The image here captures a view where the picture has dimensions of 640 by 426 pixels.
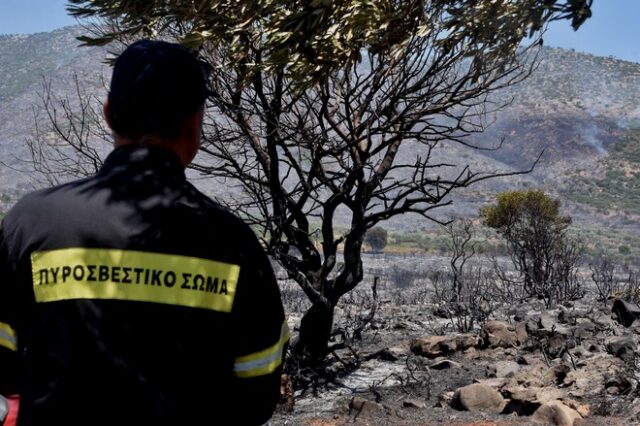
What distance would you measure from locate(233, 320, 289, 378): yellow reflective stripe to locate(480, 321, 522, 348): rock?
26.1 feet

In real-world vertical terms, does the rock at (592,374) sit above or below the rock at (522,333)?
below

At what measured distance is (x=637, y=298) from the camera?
13.5m

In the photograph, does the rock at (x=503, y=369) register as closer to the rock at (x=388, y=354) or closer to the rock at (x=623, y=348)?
the rock at (x=623, y=348)

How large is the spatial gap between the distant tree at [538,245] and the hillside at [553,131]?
125ft

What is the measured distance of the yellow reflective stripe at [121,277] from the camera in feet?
5.11

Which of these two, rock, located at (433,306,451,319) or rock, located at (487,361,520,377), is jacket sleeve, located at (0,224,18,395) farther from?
rock, located at (433,306,451,319)

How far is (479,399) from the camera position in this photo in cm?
663

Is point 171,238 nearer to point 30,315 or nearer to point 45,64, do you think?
point 30,315

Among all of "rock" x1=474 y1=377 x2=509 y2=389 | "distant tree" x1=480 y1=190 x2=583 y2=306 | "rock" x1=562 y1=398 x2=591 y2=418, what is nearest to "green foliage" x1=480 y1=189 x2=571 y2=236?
"distant tree" x1=480 y1=190 x2=583 y2=306

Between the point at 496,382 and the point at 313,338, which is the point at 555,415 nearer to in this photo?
the point at 496,382

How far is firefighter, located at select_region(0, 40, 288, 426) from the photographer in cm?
154

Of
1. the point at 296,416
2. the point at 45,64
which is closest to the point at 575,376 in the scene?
the point at 296,416

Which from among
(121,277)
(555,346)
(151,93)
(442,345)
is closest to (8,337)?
(121,277)

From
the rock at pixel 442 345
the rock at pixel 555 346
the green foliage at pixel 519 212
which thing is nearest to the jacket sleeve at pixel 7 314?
the rock at pixel 555 346
